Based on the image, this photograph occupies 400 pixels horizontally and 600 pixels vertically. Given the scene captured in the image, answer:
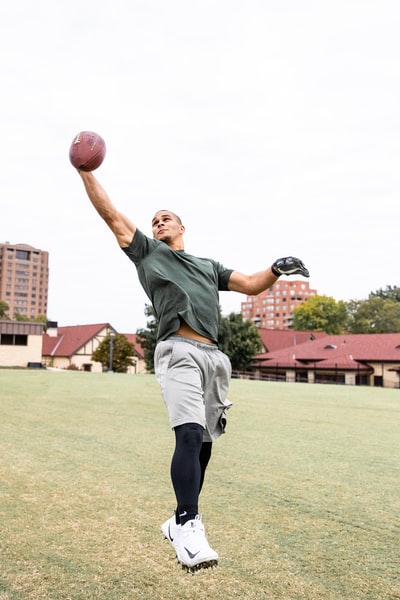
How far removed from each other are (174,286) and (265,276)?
0.89 metres

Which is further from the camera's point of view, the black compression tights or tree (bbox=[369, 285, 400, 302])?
tree (bbox=[369, 285, 400, 302])

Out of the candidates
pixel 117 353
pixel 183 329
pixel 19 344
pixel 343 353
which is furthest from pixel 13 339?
pixel 183 329

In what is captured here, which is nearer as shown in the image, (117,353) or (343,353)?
(343,353)

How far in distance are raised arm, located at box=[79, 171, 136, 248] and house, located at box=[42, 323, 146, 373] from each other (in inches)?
2925

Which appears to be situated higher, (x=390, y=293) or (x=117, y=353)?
(x=390, y=293)

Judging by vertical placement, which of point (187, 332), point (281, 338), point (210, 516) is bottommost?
point (210, 516)

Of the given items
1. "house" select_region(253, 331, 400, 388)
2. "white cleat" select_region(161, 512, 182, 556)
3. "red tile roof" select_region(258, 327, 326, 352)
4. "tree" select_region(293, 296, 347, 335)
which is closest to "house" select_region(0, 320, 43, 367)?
"house" select_region(253, 331, 400, 388)

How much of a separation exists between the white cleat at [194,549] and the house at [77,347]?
74.9 m

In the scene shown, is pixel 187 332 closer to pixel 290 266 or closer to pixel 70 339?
pixel 290 266

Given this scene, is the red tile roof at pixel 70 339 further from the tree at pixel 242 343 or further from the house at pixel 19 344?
the house at pixel 19 344

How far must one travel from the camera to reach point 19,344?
190 feet

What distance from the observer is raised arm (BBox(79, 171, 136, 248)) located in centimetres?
405

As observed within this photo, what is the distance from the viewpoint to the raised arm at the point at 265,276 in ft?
14.2

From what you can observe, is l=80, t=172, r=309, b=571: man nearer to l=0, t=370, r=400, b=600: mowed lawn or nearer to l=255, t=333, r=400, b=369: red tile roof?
l=0, t=370, r=400, b=600: mowed lawn
